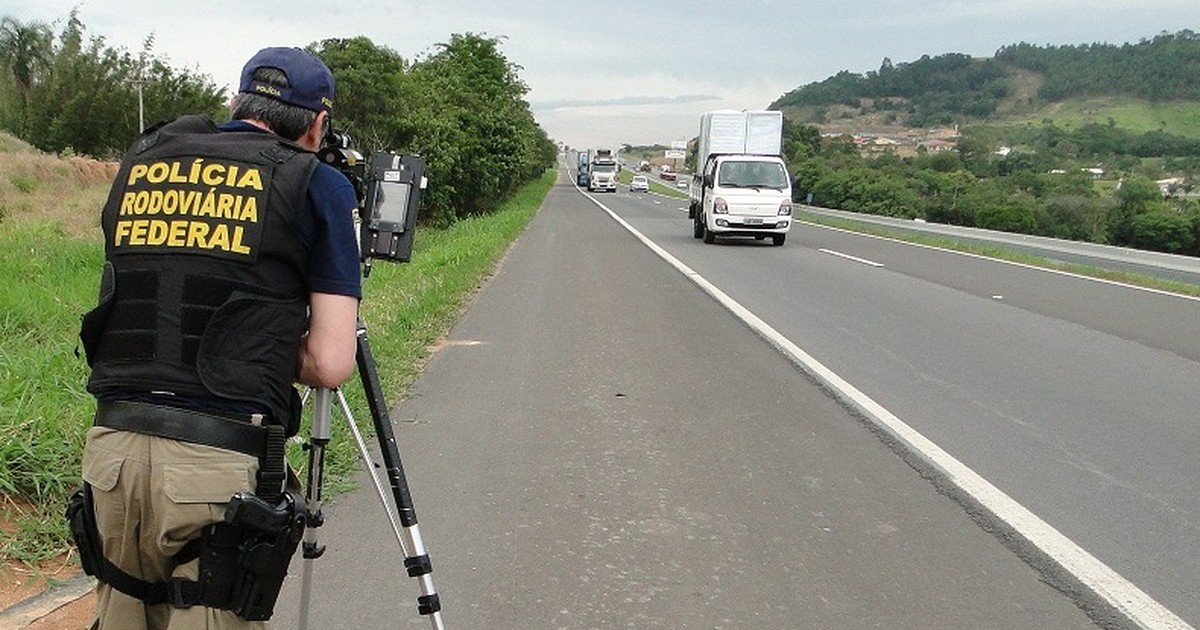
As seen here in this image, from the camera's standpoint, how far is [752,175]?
22328mm

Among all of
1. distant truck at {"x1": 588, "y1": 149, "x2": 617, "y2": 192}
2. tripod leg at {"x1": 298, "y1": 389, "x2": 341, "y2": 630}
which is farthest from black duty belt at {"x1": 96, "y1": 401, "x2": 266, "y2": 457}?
distant truck at {"x1": 588, "y1": 149, "x2": 617, "y2": 192}

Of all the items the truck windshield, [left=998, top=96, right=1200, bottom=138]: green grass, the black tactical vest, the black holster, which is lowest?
the black holster

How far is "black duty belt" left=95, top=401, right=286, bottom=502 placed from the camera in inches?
83.0

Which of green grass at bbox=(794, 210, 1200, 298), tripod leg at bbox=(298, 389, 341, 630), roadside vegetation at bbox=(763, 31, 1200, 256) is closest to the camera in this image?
tripod leg at bbox=(298, 389, 341, 630)

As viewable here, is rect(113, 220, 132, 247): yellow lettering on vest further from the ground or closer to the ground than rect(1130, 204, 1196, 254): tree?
closer to the ground

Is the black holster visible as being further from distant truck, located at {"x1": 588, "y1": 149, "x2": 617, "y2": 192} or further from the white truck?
distant truck, located at {"x1": 588, "y1": 149, "x2": 617, "y2": 192}

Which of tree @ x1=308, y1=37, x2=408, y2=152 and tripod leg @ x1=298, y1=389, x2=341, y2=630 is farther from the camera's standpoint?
tree @ x1=308, y1=37, x2=408, y2=152

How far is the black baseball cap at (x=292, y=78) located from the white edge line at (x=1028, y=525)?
335 cm

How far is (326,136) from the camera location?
247 centimetres

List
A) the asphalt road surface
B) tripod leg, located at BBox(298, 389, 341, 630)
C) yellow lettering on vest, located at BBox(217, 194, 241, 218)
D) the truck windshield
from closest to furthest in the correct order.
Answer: yellow lettering on vest, located at BBox(217, 194, 241, 218)
tripod leg, located at BBox(298, 389, 341, 630)
the asphalt road surface
the truck windshield

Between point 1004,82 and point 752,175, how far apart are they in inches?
5314

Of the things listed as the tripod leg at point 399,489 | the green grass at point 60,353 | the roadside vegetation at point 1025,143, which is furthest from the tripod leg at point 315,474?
the roadside vegetation at point 1025,143

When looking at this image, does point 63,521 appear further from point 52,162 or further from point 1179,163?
point 1179,163

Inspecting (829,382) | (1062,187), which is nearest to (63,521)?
(829,382)
